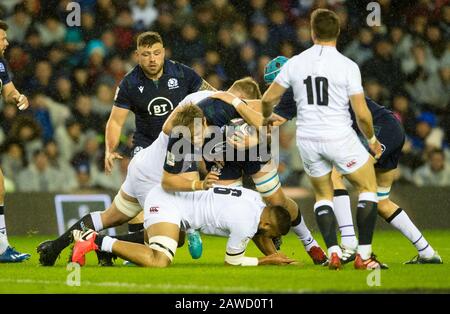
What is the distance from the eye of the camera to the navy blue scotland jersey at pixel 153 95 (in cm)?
1107

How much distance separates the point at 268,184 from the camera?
34.5ft

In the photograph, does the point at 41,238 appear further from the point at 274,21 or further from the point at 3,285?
the point at 3,285

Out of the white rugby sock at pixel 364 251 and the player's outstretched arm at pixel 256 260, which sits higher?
the white rugby sock at pixel 364 251

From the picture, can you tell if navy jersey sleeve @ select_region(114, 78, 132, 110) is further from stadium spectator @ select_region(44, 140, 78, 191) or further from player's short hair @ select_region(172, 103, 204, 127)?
stadium spectator @ select_region(44, 140, 78, 191)

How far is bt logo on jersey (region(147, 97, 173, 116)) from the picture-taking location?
11078mm

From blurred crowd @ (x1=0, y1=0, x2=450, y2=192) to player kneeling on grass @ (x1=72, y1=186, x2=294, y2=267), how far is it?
16.5ft

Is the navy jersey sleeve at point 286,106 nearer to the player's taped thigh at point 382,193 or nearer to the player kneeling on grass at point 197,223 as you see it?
the player kneeling on grass at point 197,223

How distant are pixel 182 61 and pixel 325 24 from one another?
662 cm

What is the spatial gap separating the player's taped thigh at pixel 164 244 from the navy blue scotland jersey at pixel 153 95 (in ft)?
6.26

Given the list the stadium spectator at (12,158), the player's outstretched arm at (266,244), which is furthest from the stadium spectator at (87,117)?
the player's outstretched arm at (266,244)

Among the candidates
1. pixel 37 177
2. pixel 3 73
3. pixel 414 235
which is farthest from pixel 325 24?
pixel 37 177

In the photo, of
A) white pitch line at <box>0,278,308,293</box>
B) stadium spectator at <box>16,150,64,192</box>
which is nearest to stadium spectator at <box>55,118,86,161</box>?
stadium spectator at <box>16,150,64,192</box>

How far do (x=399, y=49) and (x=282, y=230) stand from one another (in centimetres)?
665
